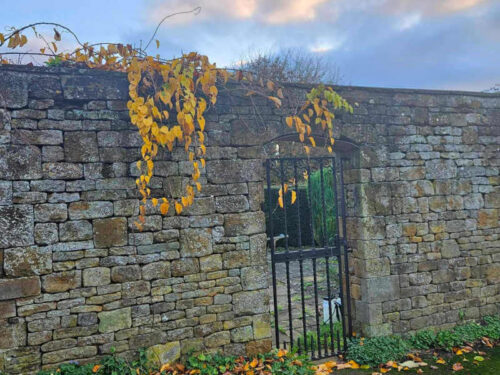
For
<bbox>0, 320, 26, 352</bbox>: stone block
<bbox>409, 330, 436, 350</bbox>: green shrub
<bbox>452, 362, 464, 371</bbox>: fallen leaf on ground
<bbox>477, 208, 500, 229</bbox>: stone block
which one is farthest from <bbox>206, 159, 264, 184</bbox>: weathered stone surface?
<bbox>477, 208, 500, 229</bbox>: stone block

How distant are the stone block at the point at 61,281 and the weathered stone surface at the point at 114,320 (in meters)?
0.36

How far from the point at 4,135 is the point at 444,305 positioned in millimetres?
5040

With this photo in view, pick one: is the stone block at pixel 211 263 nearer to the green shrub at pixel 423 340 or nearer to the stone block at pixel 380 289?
the stone block at pixel 380 289

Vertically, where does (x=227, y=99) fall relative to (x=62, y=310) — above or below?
above

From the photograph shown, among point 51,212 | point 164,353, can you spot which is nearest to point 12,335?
point 51,212

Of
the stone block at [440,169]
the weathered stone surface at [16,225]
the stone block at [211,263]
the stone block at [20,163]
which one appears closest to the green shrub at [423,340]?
the stone block at [440,169]

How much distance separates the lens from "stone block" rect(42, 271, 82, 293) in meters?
3.28

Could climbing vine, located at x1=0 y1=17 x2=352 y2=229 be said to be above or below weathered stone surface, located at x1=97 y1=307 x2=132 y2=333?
above

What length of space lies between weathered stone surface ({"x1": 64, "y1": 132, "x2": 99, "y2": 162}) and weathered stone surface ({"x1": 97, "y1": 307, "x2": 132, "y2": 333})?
136cm

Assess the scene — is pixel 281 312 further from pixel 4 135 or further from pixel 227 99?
pixel 4 135

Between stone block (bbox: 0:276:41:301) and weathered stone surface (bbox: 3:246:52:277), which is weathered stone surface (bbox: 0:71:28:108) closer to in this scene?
weathered stone surface (bbox: 3:246:52:277)

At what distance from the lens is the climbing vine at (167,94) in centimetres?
342

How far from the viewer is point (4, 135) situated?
321 centimetres

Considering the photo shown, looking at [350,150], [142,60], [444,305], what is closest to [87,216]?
[142,60]
